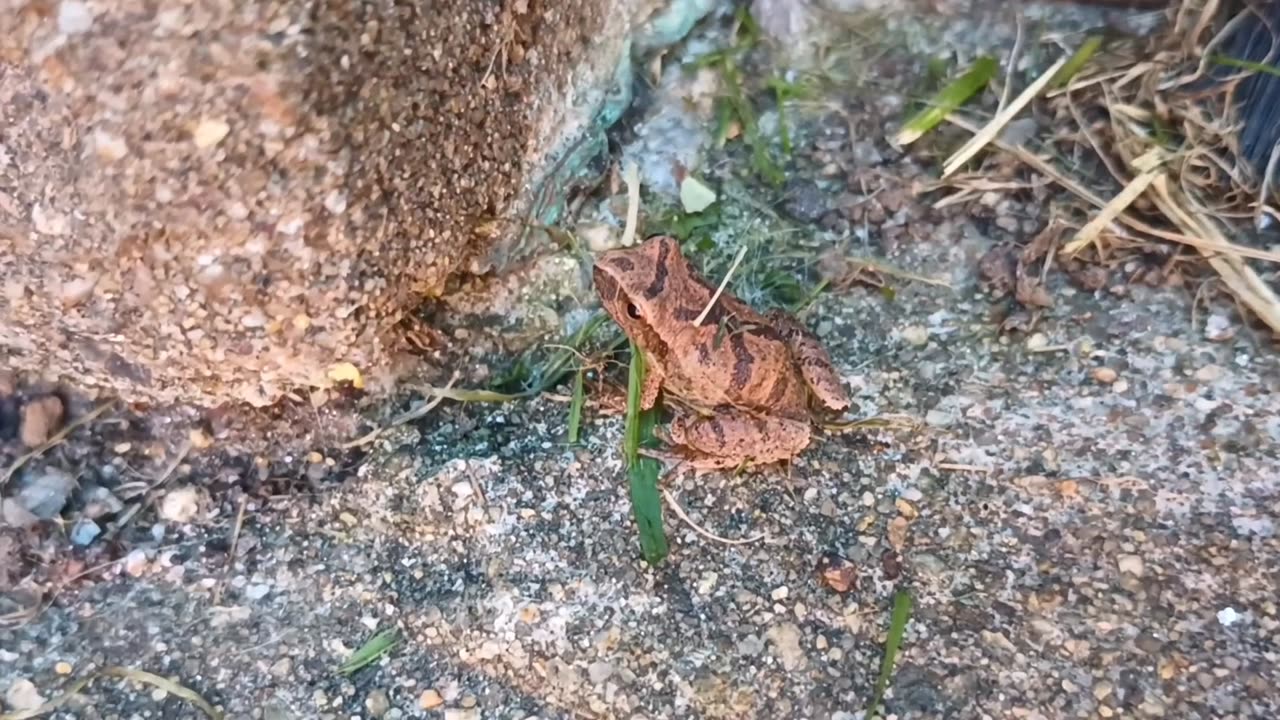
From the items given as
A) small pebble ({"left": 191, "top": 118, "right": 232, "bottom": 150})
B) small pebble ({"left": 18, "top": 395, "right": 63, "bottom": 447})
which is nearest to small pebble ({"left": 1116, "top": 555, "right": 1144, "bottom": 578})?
small pebble ({"left": 191, "top": 118, "right": 232, "bottom": 150})

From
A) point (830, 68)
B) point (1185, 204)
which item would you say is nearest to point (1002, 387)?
point (1185, 204)

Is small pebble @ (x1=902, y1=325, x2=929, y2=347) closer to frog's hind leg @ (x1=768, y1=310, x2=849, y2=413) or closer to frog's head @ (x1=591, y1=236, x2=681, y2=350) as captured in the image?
frog's hind leg @ (x1=768, y1=310, x2=849, y2=413)

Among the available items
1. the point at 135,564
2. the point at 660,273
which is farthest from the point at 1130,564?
the point at 135,564

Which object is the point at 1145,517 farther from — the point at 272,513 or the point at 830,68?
the point at 272,513

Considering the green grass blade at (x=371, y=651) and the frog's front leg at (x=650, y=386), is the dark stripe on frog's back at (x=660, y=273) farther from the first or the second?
the green grass blade at (x=371, y=651)

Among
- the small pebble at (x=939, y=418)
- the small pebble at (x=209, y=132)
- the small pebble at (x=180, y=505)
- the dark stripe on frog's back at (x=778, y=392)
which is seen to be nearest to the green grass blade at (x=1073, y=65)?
the small pebble at (x=939, y=418)
